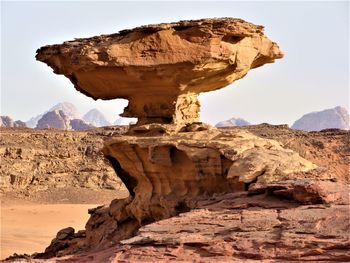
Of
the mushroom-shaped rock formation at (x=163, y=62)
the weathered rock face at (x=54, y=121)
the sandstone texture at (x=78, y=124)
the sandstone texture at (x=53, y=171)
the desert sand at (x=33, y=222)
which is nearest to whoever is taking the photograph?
the mushroom-shaped rock formation at (x=163, y=62)

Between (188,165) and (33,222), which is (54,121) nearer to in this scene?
(33,222)

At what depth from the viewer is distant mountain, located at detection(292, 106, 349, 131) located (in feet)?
477

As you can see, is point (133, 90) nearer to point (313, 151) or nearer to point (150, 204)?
point (150, 204)

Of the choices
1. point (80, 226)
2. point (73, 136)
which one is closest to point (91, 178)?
point (73, 136)

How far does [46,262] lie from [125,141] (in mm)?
4761

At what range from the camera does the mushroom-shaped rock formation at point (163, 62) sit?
11555 mm

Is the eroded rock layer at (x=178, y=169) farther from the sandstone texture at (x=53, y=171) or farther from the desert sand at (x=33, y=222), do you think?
the sandstone texture at (x=53, y=171)

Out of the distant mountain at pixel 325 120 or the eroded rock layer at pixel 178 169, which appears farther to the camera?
the distant mountain at pixel 325 120

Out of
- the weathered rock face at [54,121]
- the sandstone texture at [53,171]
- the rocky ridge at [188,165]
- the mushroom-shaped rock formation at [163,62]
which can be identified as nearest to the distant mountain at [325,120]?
the weathered rock face at [54,121]

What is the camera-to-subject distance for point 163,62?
458 inches

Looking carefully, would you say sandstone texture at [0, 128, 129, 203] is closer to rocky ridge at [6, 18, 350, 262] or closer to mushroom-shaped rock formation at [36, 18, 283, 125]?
rocky ridge at [6, 18, 350, 262]

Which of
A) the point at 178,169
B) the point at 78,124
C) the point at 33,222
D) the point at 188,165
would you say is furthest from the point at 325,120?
the point at 188,165

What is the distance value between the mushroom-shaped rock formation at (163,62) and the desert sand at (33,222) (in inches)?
317

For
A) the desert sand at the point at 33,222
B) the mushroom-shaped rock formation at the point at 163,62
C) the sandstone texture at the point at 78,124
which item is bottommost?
the desert sand at the point at 33,222
